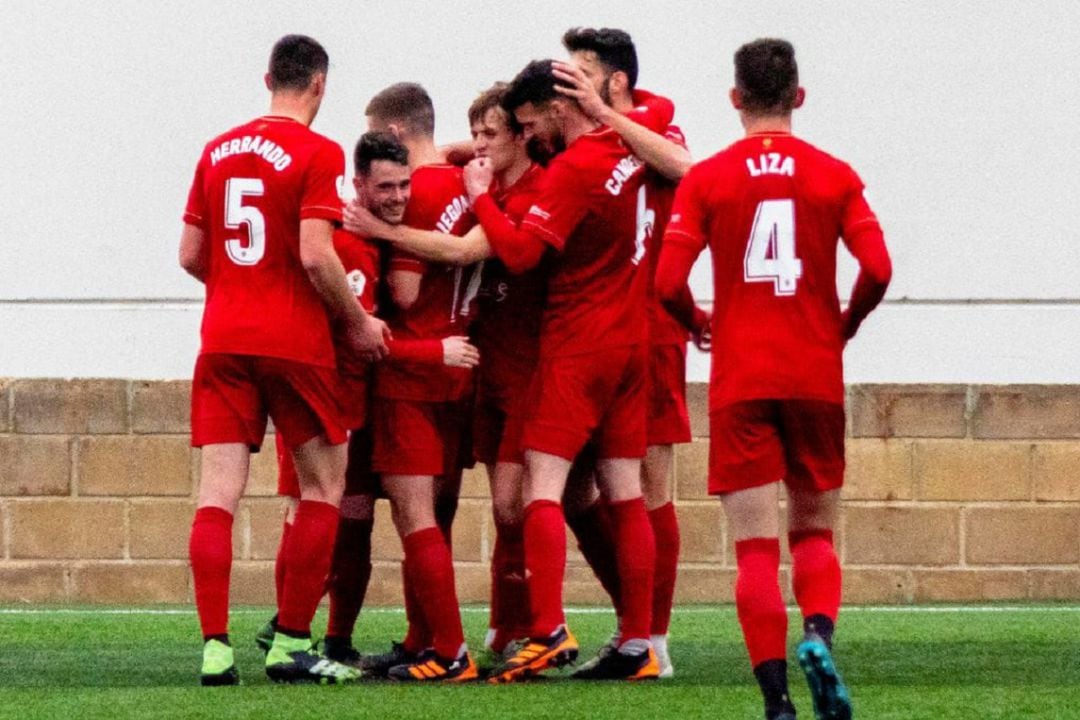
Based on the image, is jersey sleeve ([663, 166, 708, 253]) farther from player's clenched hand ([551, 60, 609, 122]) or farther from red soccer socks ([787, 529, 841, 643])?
player's clenched hand ([551, 60, 609, 122])

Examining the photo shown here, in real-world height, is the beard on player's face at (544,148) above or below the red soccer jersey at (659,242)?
above

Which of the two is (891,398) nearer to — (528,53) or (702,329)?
(528,53)

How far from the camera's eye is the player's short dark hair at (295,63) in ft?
21.8

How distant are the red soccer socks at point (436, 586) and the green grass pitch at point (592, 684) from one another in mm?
262

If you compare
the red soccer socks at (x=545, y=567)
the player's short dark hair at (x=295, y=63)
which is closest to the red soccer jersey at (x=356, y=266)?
the player's short dark hair at (x=295, y=63)

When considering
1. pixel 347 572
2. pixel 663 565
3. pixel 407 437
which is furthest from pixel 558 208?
pixel 347 572

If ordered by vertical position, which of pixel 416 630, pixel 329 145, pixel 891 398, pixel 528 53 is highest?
pixel 528 53

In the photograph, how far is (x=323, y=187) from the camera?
21.3 feet

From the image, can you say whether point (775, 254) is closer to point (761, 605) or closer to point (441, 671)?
point (761, 605)

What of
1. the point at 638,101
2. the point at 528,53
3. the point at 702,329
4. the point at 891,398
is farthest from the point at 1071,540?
the point at 702,329

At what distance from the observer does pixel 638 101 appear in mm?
7234

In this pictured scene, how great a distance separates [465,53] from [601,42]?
3.76 meters

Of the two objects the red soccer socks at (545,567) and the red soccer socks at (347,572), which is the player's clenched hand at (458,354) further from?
the red soccer socks at (347,572)

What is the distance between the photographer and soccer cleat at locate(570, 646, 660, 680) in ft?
22.1
